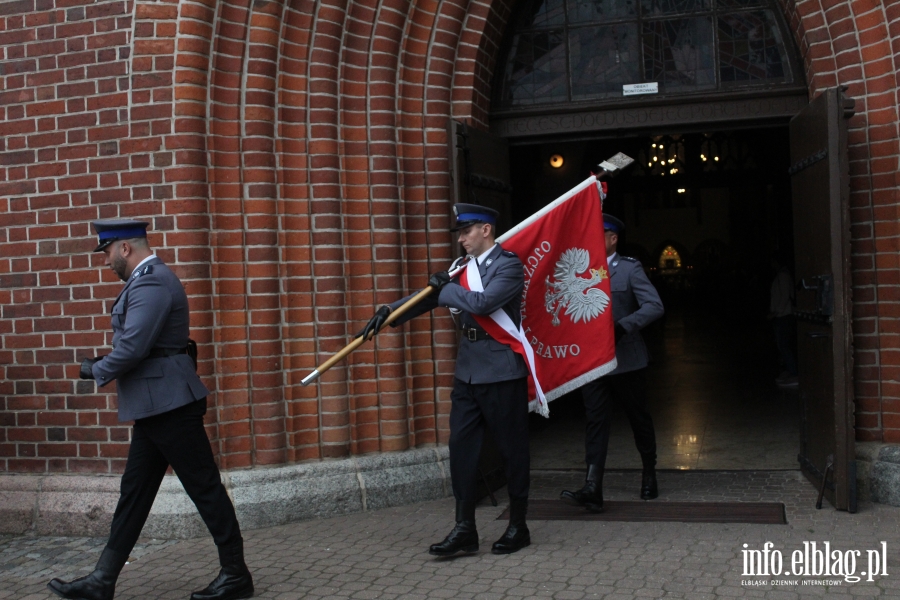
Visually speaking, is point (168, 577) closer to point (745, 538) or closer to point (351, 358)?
point (351, 358)

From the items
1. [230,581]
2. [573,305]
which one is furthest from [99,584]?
[573,305]

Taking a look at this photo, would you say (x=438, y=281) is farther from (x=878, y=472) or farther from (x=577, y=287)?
(x=878, y=472)

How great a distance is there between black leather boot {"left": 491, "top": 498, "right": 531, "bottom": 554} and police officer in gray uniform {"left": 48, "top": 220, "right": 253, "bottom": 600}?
1.30 metres

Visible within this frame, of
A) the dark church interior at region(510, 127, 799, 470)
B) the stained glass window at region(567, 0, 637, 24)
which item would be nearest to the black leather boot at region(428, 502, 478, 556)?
the dark church interior at region(510, 127, 799, 470)

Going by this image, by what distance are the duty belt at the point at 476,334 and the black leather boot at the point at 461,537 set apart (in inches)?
33.8

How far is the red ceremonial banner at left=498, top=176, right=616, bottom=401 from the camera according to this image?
17.9ft

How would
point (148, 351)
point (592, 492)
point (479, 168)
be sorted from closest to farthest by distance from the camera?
1. point (148, 351)
2. point (592, 492)
3. point (479, 168)

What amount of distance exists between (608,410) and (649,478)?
24.6 inches

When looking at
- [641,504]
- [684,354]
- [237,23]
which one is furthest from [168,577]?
[684,354]

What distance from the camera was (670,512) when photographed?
569 cm

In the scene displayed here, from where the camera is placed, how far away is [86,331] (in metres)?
6.06

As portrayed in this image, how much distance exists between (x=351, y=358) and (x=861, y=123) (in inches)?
137

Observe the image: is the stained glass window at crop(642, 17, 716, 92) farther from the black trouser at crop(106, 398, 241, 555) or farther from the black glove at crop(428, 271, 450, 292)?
the black trouser at crop(106, 398, 241, 555)

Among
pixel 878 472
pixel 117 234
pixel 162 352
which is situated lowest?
pixel 878 472
